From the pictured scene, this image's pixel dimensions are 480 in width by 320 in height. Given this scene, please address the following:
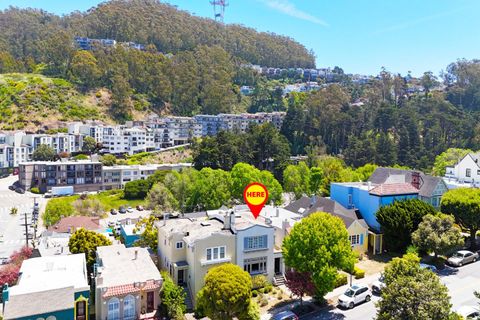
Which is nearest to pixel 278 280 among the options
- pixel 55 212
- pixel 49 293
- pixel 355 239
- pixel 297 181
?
pixel 355 239

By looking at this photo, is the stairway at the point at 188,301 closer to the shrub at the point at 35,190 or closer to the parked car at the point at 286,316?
the parked car at the point at 286,316

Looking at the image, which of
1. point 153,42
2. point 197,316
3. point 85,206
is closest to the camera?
point 197,316

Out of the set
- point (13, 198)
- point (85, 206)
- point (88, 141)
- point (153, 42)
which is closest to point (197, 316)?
point (85, 206)

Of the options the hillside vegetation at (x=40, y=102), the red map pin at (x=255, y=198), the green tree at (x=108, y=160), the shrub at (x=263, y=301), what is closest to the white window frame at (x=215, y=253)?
the shrub at (x=263, y=301)

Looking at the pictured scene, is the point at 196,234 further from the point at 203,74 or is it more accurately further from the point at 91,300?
the point at 203,74

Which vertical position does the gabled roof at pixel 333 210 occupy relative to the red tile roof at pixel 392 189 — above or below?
below
